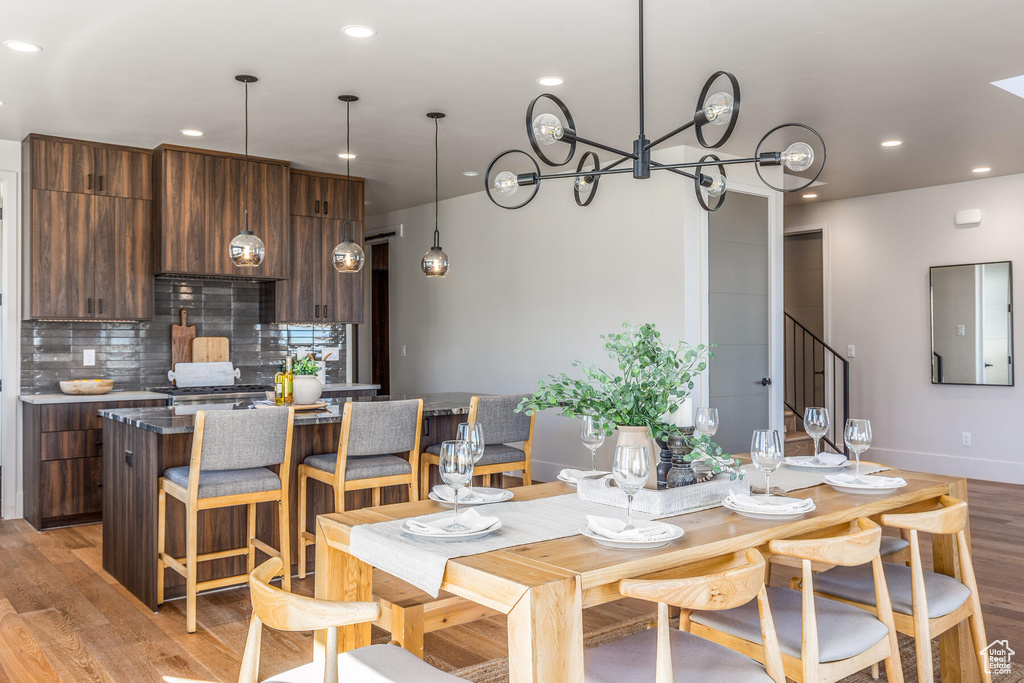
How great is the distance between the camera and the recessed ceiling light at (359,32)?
352 centimetres

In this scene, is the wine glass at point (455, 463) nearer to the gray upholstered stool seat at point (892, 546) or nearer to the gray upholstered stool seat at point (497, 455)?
the gray upholstered stool seat at point (892, 546)

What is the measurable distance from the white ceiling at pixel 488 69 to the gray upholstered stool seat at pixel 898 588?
2.20m

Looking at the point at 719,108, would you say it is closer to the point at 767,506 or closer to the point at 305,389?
the point at 767,506

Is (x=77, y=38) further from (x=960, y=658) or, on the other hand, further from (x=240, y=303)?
(x=960, y=658)

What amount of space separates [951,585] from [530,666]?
1.58 meters

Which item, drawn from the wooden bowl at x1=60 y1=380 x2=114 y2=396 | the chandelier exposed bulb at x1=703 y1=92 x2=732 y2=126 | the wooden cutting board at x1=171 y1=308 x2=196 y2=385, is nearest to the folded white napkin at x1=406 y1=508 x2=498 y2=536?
the chandelier exposed bulb at x1=703 y1=92 x2=732 y2=126

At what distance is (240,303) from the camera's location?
22.1 feet

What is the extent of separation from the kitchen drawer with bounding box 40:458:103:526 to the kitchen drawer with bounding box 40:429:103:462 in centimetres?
3

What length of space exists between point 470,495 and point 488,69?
2.50 meters

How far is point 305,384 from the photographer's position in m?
4.28

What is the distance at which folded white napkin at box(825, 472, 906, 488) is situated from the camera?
252 centimetres

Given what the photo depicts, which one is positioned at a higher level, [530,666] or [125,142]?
[125,142]

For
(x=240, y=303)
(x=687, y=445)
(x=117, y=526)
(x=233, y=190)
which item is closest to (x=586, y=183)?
(x=687, y=445)

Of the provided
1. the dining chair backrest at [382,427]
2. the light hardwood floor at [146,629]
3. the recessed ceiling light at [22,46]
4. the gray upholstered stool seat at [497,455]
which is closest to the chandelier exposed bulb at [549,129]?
the dining chair backrest at [382,427]
